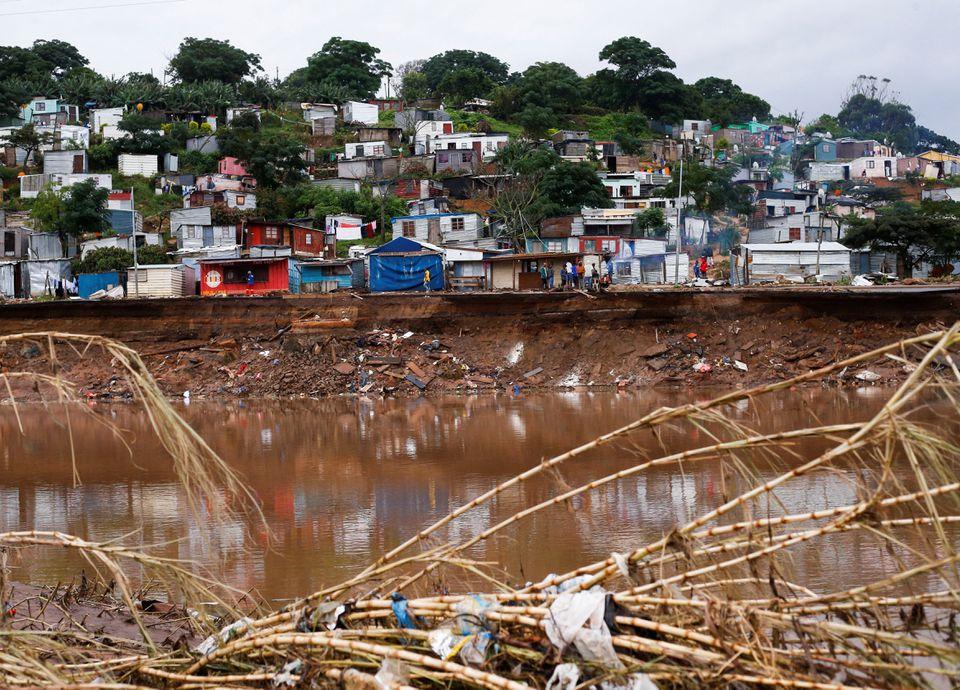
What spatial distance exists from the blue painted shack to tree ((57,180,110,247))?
6.67 meters

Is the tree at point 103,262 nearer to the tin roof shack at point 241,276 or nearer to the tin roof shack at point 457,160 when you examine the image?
the tin roof shack at point 241,276

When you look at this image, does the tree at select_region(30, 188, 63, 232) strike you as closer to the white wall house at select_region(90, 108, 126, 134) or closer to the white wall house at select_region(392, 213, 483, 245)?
the white wall house at select_region(392, 213, 483, 245)

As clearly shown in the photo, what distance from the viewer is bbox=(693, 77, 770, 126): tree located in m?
85.1

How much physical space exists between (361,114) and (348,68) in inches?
547

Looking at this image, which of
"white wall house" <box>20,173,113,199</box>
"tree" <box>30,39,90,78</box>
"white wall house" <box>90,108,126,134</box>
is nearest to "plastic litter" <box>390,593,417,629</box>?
"white wall house" <box>20,173,113,199</box>

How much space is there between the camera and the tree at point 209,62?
8300 centimetres

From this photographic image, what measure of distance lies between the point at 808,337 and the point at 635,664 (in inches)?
903

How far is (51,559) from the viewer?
8.85 m

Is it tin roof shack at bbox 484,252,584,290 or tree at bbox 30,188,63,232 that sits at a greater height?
tree at bbox 30,188,63,232

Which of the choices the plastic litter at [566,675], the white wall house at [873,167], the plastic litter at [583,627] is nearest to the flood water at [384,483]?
the plastic litter at [583,627]

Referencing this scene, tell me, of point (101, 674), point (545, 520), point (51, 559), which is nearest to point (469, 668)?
point (101, 674)

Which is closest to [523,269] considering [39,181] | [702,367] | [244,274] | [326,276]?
[326,276]

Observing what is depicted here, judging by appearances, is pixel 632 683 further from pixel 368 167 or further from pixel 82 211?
pixel 368 167

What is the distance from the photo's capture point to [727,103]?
8919 centimetres
